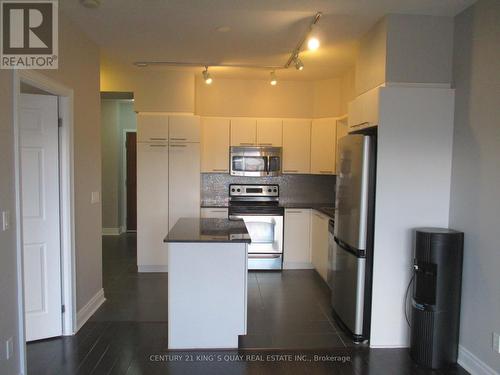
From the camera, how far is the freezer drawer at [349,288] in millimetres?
2857

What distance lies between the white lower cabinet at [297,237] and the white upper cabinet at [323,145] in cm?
68

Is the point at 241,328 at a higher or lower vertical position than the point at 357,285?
lower

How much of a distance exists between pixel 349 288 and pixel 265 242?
6.35 ft

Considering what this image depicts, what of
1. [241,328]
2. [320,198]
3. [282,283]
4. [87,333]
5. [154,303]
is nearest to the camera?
[241,328]

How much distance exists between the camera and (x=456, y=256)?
2.54 meters

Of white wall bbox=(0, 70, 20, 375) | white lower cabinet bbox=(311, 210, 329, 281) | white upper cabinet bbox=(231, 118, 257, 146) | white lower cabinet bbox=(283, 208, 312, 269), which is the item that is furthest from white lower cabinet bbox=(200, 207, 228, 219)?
white wall bbox=(0, 70, 20, 375)

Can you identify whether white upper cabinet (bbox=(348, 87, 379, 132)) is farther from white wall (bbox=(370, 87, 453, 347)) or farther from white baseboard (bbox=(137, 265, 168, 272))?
white baseboard (bbox=(137, 265, 168, 272))

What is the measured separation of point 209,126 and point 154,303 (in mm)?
2508

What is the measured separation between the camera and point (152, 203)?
4660 millimetres

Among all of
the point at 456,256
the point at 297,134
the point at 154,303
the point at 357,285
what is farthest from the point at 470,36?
the point at 154,303

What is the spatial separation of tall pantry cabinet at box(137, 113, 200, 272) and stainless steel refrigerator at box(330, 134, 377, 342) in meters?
2.23

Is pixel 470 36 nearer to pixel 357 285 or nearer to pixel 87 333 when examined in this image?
pixel 357 285

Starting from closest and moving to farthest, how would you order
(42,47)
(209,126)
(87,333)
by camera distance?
1. (42,47)
2. (87,333)
3. (209,126)

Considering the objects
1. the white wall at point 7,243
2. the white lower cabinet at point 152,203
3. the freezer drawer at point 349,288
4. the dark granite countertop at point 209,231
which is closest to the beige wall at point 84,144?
the white wall at point 7,243
